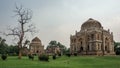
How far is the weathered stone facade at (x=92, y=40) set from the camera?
53312 millimetres

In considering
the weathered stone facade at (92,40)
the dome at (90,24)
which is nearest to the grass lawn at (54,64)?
the weathered stone facade at (92,40)

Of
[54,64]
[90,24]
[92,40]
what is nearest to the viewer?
[54,64]

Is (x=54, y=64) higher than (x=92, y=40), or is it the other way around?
(x=92, y=40)

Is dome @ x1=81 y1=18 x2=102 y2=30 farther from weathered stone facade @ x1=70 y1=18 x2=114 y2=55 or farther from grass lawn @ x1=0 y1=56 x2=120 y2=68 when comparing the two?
grass lawn @ x1=0 y1=56 x2=120 y2=68

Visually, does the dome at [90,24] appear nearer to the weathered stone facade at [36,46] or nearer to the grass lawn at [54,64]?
the grass lawn at [54,64]

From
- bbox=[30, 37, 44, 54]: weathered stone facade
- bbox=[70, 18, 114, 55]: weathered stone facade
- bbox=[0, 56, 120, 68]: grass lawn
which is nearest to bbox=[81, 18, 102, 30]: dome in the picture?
bbox=[70, 18, 114, 55]: weathered stone facade

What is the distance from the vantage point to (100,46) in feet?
178

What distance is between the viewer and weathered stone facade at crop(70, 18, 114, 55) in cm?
5331

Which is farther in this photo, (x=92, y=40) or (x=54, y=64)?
(x=92, y=40)

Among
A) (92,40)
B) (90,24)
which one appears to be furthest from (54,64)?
(90,24)

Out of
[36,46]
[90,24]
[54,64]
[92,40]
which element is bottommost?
[54,64]

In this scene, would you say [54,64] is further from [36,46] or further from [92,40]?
[36,46]

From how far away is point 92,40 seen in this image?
177 feet

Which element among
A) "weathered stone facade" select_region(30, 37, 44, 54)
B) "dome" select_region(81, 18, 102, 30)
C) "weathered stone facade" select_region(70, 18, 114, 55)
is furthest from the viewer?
"weathered stone facade" select_region(30, 37, 44, 54)
